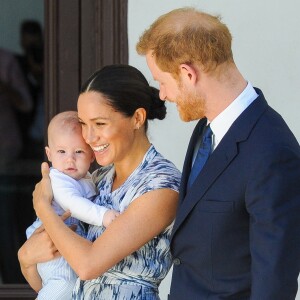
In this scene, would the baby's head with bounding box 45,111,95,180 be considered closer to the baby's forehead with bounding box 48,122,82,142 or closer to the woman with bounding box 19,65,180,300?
the baby's forehead with bounding box 48,122,82,142

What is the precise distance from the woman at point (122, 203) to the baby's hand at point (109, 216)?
3cm

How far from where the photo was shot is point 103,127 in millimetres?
3574

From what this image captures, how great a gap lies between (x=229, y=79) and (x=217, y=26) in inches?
6.1

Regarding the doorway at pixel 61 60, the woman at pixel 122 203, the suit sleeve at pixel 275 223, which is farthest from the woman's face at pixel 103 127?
the doorway at pixel 61 60

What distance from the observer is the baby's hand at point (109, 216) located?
356 centimetres

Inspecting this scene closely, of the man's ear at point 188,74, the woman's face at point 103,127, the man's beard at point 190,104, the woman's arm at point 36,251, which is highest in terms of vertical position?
the man's ear at point 188,74

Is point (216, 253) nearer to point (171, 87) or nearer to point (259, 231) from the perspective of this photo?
point (259, 231)

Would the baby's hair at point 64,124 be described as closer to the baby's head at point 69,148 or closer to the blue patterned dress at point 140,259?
the baby's head at point 69,148

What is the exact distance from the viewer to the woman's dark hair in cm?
358

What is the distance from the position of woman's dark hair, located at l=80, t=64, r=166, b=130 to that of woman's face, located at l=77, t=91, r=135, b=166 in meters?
0.02

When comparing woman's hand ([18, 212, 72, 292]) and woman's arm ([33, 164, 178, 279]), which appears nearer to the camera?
woman's arm ([33, 164, 178, 279])

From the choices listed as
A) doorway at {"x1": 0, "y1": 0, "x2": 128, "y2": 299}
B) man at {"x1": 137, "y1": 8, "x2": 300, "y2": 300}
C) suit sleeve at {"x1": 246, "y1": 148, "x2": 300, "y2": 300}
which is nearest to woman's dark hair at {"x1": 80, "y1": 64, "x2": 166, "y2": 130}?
man at {"x1": 137, "y1": 8, "x2": 300, "y2": 300}

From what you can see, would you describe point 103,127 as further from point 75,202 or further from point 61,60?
point 61,60

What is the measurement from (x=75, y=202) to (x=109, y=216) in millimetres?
148
